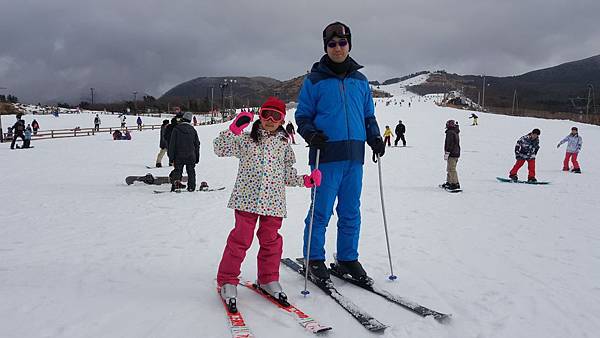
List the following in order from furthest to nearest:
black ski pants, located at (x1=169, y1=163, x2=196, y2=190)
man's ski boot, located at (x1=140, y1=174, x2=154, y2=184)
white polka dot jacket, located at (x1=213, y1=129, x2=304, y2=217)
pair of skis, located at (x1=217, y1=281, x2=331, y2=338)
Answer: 1. man's ski boot, located at (x1=140, y1=174, x2=154, y2=184)
2. black ski pants, located at (x1=169, y1=163, x2=196, y2=190)
3. white polka dot jacket, located at (x1=213, y1=129, x2=304, y2=217)
4. pair of skis, located at (x1=217, y1=281, x2=331, y2=338)

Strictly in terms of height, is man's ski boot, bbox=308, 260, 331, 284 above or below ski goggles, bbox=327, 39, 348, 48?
below

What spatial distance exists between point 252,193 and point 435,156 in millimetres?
16679

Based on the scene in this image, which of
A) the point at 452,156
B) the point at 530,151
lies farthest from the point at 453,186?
the point at 530,151

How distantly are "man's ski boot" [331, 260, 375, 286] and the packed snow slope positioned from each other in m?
0.11

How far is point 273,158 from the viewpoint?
10.7ft

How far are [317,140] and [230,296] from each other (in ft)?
4.53

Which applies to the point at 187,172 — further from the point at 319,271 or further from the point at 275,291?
the point at 275,291

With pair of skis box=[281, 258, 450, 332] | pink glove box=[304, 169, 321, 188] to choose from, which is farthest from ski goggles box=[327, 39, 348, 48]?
pair of skis box=[281, 258, 450, 332]

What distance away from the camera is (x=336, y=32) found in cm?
358

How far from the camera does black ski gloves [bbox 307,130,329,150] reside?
3.38m

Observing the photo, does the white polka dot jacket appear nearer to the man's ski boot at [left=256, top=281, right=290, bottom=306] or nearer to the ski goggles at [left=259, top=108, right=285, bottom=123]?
the ski goggles at [left=259, top=108, right=285, bottom=123]

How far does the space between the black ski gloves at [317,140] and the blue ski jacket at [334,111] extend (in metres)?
0.05

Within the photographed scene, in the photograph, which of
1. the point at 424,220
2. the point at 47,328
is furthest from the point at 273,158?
the point at 424,220

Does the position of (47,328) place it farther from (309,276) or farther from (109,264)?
(309,276)
